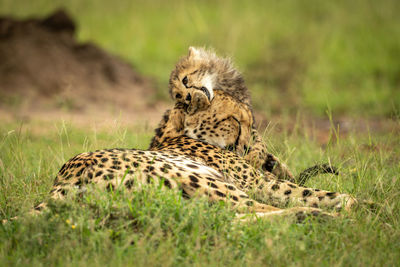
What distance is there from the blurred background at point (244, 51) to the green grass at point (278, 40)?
3 cm

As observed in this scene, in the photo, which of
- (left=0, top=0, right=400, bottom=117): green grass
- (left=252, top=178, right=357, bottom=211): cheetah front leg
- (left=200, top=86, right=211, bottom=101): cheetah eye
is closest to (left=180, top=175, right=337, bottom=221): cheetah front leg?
(left=252, top=178, right=357, bottom=211): cheetah front leg

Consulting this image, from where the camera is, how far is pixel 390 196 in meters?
3.88

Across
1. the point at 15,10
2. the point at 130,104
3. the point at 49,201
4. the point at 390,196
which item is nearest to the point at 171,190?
the point at 49,201

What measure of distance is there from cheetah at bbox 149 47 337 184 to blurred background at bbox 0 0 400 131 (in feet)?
10.7

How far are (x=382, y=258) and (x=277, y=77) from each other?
863 centimetres

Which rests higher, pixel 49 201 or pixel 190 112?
pixel 190 112

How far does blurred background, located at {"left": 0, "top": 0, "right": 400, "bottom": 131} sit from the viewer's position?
1016 cm

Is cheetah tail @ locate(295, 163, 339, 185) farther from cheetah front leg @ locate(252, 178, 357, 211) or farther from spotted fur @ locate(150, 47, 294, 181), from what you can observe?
cheetah front leg @ locate(252, 178, 357, 211)

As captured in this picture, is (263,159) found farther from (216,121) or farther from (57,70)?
(57,70)

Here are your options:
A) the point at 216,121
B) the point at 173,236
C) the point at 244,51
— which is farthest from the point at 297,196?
the point at 244,51

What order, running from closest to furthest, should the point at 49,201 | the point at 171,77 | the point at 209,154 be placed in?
the point at 49,201 < the point at 209,154 < the point at 171,77

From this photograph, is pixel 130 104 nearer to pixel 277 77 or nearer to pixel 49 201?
pixel 277 77

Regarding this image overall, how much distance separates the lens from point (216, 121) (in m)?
4.52

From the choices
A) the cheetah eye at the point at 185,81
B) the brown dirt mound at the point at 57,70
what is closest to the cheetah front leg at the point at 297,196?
the cheetah eye at the point at 185,81
